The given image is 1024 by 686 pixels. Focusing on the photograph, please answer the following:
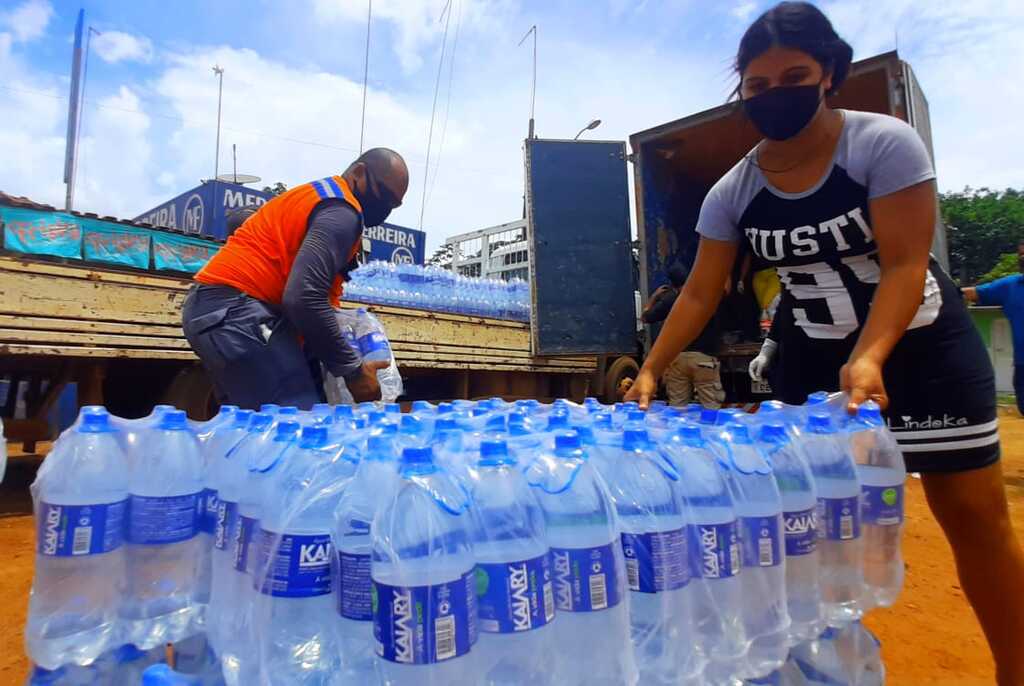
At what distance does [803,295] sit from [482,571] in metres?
1.49

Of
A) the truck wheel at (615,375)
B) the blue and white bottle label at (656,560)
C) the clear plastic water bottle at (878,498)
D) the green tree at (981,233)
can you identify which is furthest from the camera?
the green tree at (981,233)

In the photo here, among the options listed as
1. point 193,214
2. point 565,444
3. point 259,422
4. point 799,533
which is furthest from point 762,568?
point 193,214

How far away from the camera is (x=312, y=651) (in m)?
1.32

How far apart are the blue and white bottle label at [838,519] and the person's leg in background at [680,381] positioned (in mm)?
4865

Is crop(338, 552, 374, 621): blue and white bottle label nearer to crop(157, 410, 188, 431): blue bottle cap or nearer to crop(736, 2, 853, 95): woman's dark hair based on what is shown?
crop(157, 410, 188, 431): blue bottle cap

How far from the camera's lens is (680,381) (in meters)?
6.51

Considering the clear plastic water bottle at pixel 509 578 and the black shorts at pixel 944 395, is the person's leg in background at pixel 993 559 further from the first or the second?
the clear plastic water bottle at pixel 509 578

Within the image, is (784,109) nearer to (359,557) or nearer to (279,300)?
(359,557)

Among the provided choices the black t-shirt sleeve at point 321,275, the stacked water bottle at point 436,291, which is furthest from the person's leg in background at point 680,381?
the black t-shirt sleeve at point 321,275

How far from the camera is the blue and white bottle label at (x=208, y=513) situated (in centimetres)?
161

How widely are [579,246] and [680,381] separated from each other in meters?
1.99

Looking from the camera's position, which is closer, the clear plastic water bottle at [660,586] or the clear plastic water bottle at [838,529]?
the clear plastic water bottle at [660,586]

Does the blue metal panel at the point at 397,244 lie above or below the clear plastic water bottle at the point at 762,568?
above

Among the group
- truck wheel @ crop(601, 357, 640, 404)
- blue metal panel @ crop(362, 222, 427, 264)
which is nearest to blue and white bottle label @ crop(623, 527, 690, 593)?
truck wheel @ crop(601, 357, 640, 404)
